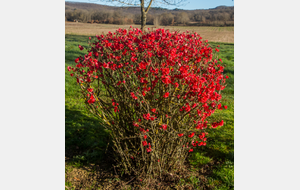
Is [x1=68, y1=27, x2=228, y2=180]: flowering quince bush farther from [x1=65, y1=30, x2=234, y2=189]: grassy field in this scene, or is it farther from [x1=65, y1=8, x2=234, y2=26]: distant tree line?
[x1=65, y1=8, x2=234, y2=26]: distant tree line

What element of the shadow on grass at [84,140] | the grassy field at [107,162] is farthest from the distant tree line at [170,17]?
the grassy field at [107,162]

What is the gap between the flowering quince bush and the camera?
200cm

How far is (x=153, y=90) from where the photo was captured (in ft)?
7.25

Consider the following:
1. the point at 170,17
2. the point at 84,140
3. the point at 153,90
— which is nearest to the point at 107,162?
the point at 84,140

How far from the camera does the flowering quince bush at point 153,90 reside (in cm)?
200

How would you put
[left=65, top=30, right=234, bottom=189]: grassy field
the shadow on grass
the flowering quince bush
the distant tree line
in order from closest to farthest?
the flowering quince bush
[left=65, top=30, right=234, bottom=189]: grassy field
the shadow on grass
the distant tree line

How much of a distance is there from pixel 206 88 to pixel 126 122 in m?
1.11

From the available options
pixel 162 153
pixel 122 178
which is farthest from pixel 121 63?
pixel 122 178

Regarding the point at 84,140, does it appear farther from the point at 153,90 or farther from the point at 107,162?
the point at 153,90

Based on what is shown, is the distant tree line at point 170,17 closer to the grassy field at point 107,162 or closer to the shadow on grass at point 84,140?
the shadow on grass at point 84,140

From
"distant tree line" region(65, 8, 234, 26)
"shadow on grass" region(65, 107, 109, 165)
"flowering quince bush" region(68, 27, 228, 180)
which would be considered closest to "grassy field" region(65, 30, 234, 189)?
"shadow on grass" region(65, 107, 109, 165)

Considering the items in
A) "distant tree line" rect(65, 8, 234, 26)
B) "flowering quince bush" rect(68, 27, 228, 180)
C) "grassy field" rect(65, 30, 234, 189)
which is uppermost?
"distant tree line" rect(65, 8, 234, 26)

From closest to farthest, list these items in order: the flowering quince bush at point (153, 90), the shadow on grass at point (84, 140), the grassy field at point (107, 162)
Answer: the flowering quince bush at point (153, 90), the grassy field at point (107, 162), the shadow on grass at point (84, 140)

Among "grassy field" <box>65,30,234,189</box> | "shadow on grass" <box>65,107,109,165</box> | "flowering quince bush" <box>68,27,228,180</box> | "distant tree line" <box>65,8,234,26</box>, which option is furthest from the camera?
"distant tree line" <box>65,8,234,26</box>
